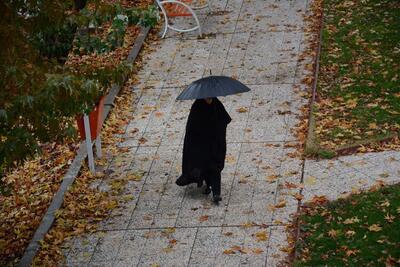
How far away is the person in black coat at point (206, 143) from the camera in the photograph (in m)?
10.1

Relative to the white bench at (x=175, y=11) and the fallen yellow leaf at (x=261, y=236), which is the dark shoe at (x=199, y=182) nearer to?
the fallen yellow leaf at (x=261, y=236)

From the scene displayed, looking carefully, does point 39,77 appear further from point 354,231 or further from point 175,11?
point 175,11

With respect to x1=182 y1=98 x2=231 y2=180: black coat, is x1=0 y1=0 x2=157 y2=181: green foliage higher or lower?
higher

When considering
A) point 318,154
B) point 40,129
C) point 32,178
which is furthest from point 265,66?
point 40,129

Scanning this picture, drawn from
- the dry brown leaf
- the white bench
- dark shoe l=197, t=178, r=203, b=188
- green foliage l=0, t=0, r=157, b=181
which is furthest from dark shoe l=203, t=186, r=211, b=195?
the white bench

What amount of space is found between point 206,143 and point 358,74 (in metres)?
4.57

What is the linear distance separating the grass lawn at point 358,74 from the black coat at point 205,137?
192cm

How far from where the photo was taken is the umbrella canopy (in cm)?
965

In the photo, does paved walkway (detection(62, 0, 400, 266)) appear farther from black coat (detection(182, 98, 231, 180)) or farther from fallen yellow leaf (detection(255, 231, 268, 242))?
black coat (detection(182, 98, 231, 180))

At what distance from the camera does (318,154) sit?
11242 mm

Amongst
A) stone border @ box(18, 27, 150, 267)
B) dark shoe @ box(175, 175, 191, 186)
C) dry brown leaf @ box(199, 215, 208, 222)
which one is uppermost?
dark shoe @ box(175, 175, 191, 186)

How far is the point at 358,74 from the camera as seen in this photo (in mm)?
13867

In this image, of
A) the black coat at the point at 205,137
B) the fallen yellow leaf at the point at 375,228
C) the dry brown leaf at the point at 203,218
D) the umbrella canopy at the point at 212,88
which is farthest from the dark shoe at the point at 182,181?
the fallen yellow leaf at the point at 375,228

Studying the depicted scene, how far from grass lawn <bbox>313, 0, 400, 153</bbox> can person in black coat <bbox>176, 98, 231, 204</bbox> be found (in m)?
1.91
